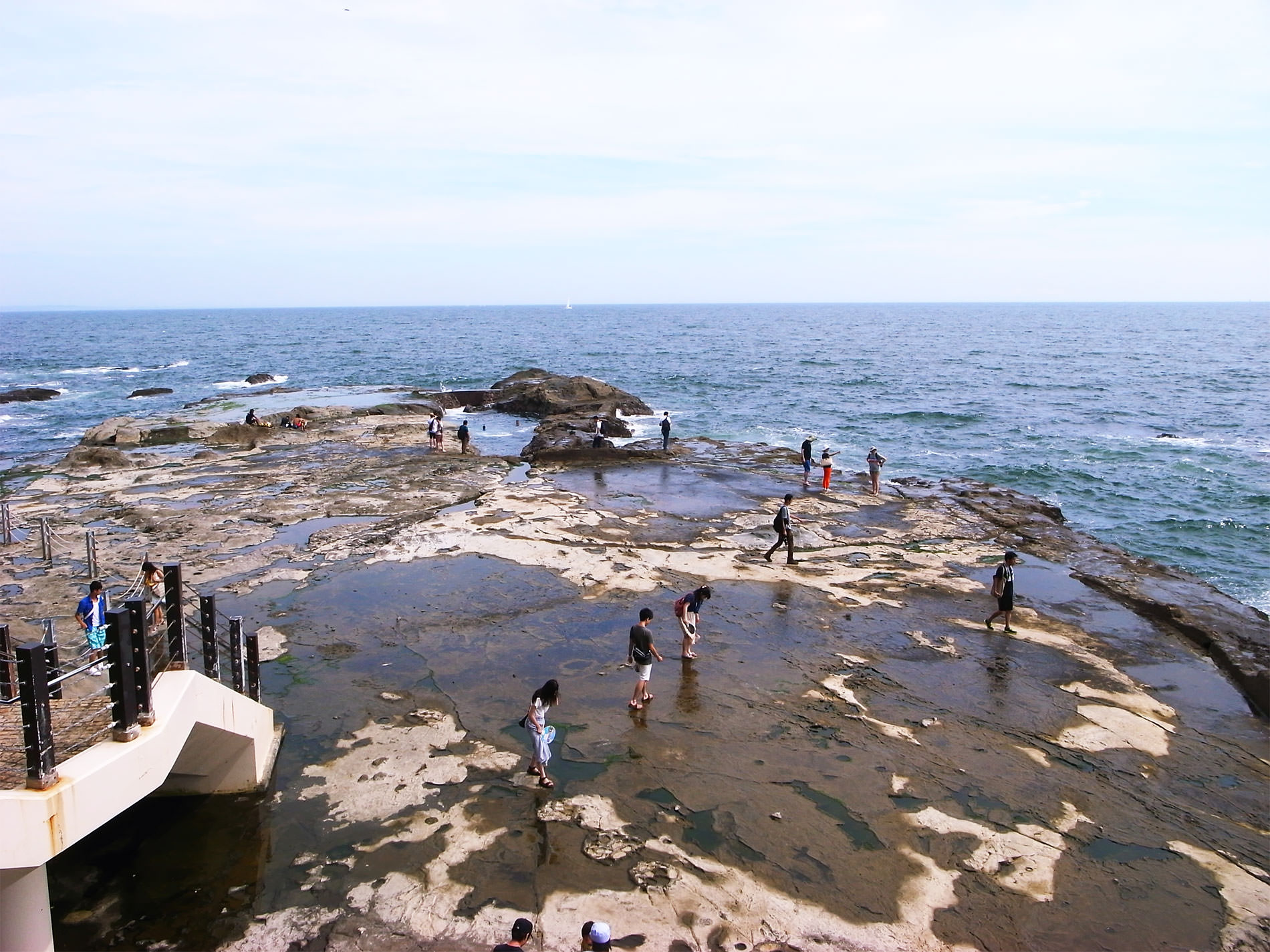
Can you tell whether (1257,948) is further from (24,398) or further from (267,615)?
(24,398)

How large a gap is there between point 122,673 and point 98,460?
25837 millimetres

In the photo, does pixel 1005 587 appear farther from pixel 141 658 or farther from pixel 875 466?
pixel 141 658

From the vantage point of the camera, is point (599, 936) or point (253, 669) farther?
point (253, 669)

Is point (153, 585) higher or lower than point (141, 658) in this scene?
lower

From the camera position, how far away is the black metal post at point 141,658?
265 inches

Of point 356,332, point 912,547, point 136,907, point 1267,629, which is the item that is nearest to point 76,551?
point 136,907

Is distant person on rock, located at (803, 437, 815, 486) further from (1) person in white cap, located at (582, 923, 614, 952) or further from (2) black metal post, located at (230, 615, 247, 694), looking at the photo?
(1) person in white cap, located at (582, 923, 614, 952)

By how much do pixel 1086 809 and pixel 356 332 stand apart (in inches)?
6179

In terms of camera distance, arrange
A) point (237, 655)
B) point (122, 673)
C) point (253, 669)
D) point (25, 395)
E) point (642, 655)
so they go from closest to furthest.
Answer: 1. point (122, 673)
2. point (237, 655)
3. point (253, 669)
4. point (642, 655)
5. point (25, 395)

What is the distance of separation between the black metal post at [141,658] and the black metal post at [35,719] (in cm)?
71

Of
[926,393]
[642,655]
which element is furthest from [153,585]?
[926,393]

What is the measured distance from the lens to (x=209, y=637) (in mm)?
9094

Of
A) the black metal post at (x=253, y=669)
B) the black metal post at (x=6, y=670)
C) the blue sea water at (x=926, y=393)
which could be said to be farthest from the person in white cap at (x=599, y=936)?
the blue sea water at (x=926, y=393)

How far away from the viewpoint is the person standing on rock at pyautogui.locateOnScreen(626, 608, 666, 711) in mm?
10875
